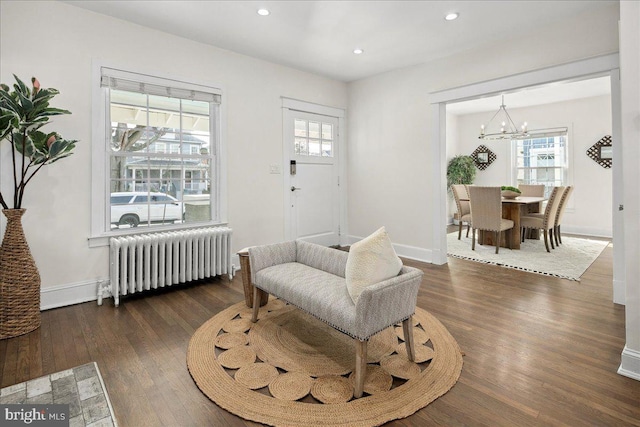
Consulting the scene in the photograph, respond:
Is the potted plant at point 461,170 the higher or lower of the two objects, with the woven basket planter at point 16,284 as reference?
higher

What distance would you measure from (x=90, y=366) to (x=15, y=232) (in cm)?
130

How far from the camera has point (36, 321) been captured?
257 cm

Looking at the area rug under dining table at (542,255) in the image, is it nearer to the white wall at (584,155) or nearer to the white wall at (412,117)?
the white wall at (584,155)

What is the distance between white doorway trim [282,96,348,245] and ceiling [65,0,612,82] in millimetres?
708

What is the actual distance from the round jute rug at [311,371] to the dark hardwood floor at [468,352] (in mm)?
89

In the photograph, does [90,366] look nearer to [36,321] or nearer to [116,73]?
[36,321]

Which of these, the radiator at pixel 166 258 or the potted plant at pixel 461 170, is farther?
the potted plant at pixel 461 170

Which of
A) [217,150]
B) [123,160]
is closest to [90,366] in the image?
[123,160]

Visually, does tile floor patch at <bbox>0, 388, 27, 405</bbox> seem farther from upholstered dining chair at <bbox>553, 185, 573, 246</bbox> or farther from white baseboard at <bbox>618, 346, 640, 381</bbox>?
upholstered dining chair at <bbox>553, 185, 573, 246</bbox>

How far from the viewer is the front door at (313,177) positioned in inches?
189

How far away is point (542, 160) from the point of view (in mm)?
7180

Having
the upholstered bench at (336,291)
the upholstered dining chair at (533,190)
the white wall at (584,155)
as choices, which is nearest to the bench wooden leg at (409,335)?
the upholstered bench at (336,291)

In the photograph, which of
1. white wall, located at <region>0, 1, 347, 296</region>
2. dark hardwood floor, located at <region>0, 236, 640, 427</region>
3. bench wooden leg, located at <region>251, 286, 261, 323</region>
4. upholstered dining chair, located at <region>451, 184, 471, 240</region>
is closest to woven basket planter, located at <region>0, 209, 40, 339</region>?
dark hardwood floor, located at <region>0, 236, 640, 427</region>

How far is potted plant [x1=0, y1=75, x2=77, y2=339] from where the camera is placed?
2.36 metres
